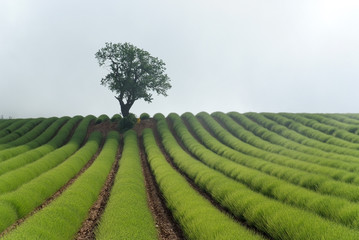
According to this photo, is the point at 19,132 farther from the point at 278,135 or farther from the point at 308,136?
the point at 308,136

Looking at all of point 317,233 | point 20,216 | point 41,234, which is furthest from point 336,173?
point 20,216

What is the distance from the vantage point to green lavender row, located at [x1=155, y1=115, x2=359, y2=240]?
21.3 ft

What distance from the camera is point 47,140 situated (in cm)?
3241

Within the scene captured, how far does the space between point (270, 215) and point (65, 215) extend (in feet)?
21.9

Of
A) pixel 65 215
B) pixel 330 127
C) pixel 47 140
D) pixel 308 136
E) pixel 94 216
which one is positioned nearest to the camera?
pixel 65 215

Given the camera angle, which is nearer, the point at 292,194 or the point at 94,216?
the point at 292,194

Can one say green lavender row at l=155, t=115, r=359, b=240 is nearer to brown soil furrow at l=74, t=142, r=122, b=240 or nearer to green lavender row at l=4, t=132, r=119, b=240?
brown soil furrow at l=74, t=142, r=122, b=240

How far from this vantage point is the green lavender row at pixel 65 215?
7837 millimetres

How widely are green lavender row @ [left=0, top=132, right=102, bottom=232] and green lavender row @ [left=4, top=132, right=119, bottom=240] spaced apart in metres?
1.34

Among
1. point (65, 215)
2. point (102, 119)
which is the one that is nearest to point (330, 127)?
point (102, 119)

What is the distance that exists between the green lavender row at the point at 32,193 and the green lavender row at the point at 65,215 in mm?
1338

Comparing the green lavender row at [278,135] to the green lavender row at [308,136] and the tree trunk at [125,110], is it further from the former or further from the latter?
the tree trunk at [125,110]

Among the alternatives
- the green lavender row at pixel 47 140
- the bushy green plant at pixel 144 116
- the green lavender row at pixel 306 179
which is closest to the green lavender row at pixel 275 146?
the green lavender row at pixel 306 179

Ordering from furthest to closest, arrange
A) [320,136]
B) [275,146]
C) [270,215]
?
[320,136], [275,146], [270,215]
